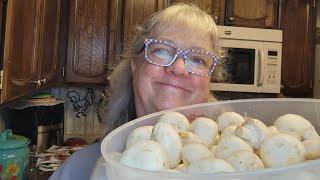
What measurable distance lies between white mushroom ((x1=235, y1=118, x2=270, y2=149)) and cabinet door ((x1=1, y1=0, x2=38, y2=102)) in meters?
0.79

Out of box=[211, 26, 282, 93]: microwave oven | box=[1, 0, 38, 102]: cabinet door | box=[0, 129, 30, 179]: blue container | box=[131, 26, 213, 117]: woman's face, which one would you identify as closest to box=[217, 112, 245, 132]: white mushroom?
box=[131, 26, 213, 117]: woman's face

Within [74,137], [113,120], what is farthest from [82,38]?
[113,120]

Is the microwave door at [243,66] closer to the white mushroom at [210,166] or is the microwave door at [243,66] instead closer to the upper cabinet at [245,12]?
the upper cabinet at [245,12]

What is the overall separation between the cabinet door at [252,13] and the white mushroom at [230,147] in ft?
6.62

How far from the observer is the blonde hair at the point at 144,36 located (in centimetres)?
77

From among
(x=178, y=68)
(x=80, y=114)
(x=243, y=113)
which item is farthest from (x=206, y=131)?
(x=80, y=114)

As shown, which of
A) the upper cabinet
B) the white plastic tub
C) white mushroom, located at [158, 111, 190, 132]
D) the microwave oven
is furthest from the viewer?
the upper cabinet

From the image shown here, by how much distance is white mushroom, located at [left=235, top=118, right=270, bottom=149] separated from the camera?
0.27 meters

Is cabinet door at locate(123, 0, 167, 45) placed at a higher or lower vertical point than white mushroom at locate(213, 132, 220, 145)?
higher

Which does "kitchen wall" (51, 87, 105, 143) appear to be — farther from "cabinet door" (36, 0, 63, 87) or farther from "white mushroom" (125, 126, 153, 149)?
"white mushroom" (125, 126, 153, 149)

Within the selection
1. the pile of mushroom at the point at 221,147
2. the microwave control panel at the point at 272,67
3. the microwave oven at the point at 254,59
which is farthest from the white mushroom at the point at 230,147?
the microwave control panel at the point at 272,67

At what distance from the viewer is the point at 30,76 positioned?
1307 millimetres

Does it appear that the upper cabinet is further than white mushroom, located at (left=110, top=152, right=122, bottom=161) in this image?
Yes

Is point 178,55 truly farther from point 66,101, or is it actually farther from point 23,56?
point 66,101
